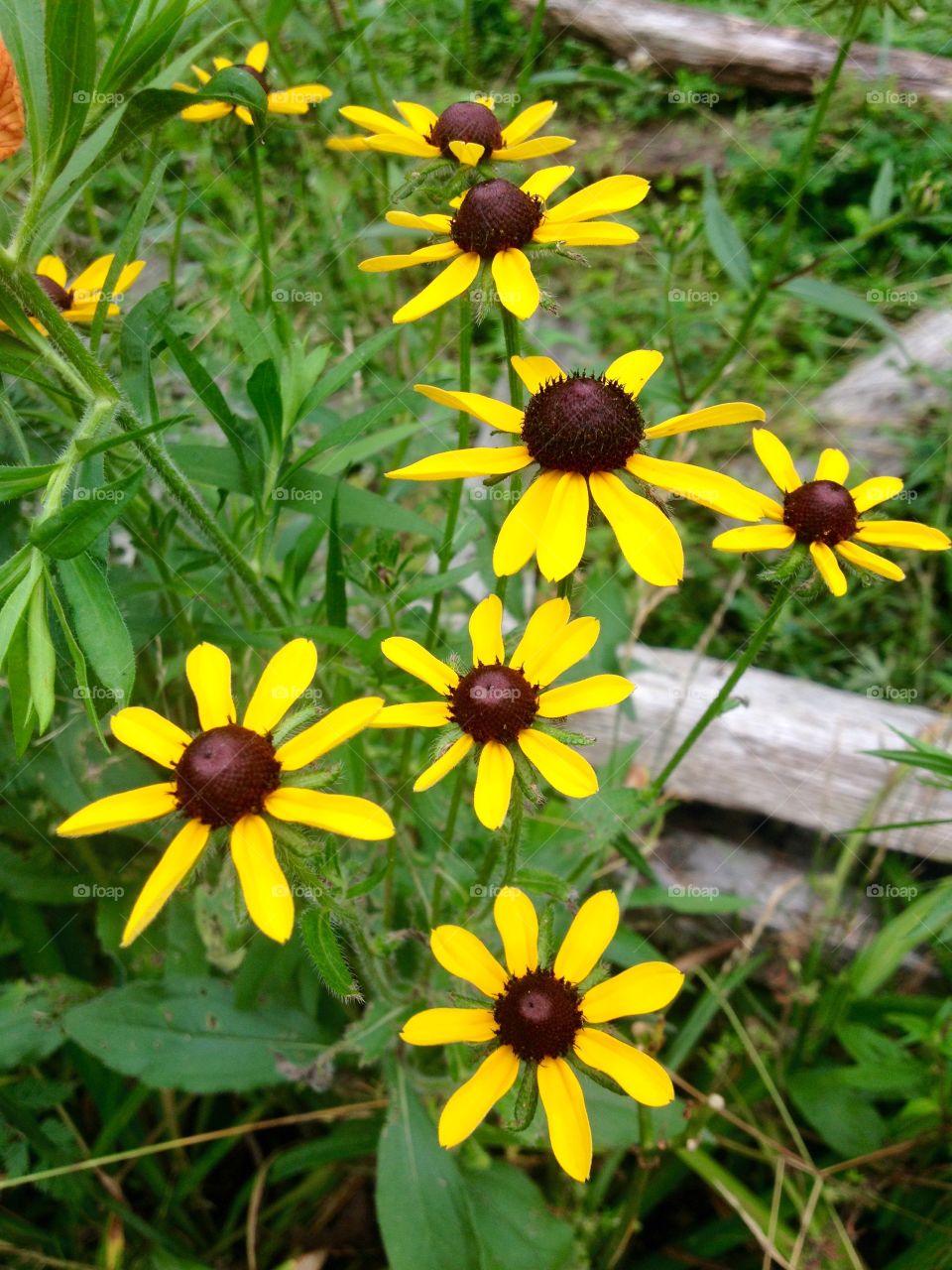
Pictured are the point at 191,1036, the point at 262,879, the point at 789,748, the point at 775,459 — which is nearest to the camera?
the point at 262,879

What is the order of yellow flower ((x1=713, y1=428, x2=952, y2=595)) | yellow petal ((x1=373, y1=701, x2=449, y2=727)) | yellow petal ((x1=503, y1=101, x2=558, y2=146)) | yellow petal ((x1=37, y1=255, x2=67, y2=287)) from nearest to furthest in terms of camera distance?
yellow petal ((x1=373, y1=701, x2=449, y2=727))
yellow flower ((x1=713, y1=428, x2=952, y2=595))
yellow petal ((x1=503, y1=101, x2=558, y2=146))
yellow petal ((x1=37, y1=255, x2=67, y2=287))

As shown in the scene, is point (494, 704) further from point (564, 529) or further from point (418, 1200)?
point (418, 1200)

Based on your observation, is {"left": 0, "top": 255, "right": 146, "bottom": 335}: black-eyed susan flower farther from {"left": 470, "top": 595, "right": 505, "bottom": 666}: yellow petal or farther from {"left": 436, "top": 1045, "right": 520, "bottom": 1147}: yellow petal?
{"left": 436, "top": 1045, "right": 520, "bottom": 1147}: yellow petal

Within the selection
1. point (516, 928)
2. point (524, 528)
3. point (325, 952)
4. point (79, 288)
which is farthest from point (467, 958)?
point (79, 288)

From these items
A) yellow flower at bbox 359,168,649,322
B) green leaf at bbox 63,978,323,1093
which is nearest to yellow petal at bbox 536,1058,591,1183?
green leaf at bbox 63,978,323,1093

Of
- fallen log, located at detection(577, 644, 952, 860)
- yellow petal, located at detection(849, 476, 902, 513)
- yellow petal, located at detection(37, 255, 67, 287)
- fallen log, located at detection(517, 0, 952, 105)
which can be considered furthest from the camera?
fallen log, located at detection(517, 0, 952, 105)

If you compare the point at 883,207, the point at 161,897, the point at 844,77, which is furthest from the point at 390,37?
the point at 161,897
